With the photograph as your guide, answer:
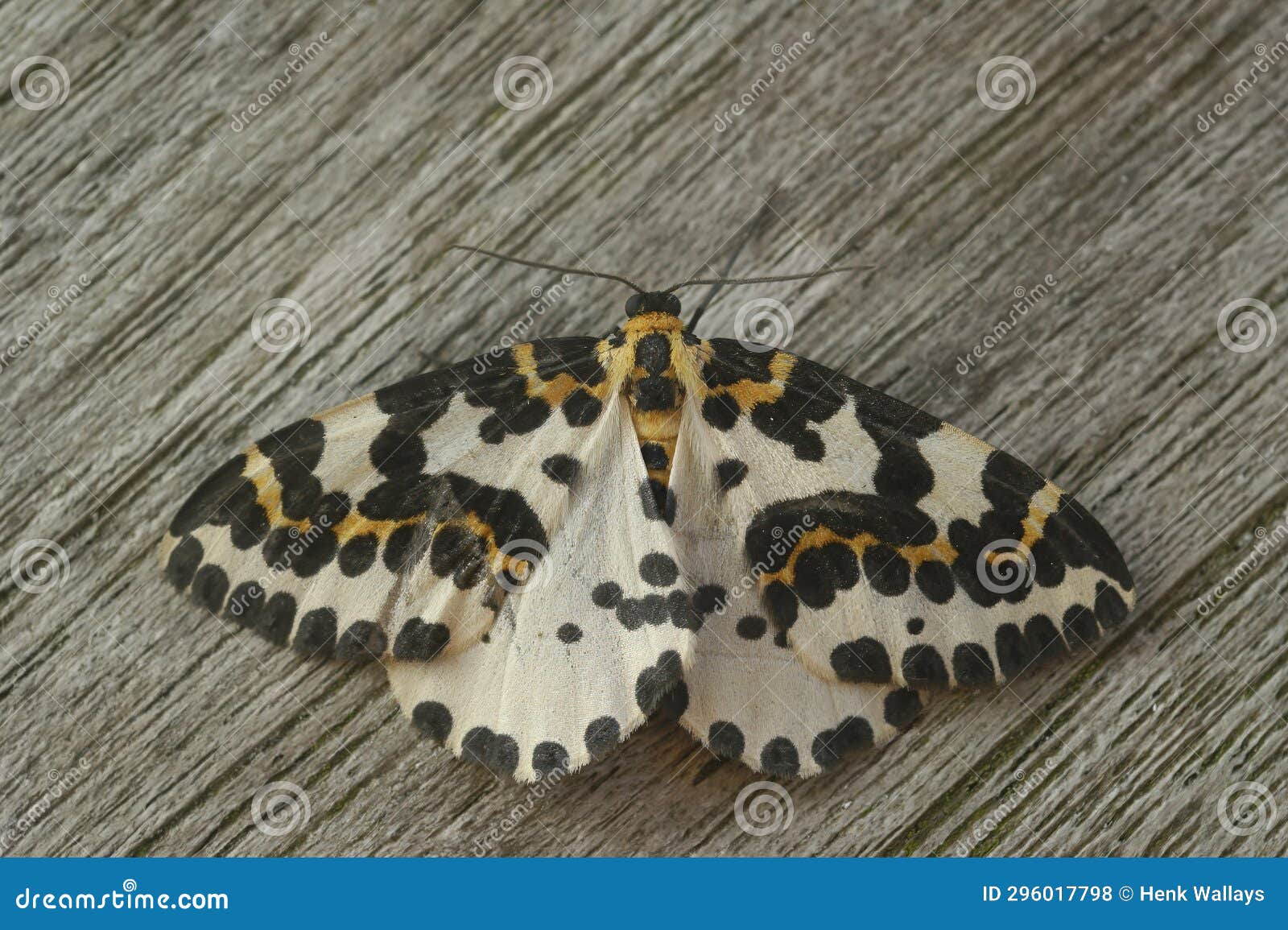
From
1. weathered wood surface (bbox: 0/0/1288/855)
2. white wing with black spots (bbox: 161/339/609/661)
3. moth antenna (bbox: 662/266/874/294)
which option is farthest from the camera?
moth antenna (bbox: 662/266/874/294)

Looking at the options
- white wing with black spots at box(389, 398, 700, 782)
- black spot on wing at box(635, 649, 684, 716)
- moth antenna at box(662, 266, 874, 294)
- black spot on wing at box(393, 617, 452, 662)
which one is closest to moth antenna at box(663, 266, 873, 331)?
moth antenna at box(662, 266, 874, 294)

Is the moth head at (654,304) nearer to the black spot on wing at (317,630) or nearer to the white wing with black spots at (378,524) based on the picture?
the white wing with black spots at (378,524)

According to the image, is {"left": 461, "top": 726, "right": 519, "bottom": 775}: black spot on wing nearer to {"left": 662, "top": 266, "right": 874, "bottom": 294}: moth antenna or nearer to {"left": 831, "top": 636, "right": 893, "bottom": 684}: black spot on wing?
{"left": 831, "top": 636, "right": 893, "bottom": 684}: black spot on wing

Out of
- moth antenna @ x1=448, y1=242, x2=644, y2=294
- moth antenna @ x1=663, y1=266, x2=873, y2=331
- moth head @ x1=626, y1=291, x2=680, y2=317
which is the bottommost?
moth head @ x1=626, y1=291, x2=680, y2=317

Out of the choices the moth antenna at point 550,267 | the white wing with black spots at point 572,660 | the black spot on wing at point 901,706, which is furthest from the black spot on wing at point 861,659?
the moth antenna at point 550,267

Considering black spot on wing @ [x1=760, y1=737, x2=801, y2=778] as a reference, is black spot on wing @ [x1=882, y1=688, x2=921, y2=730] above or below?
above

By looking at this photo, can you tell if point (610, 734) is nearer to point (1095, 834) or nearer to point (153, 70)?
point (1095, 834)

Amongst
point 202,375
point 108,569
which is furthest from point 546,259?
point 108,569
